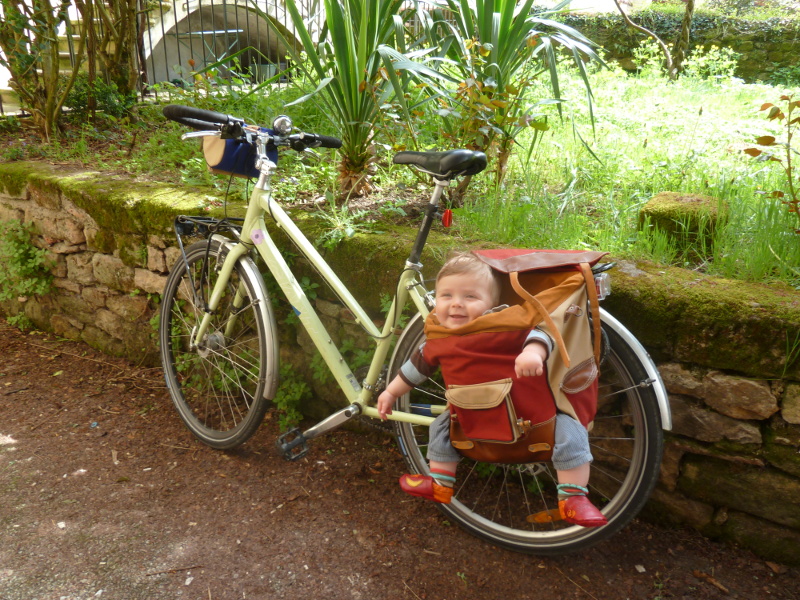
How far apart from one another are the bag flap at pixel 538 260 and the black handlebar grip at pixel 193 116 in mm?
1044

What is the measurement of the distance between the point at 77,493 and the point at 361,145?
1982 mm

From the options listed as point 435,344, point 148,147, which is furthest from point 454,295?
point 148,147

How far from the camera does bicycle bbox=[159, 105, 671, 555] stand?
6.03ft

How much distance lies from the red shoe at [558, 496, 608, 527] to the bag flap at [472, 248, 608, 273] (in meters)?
0.64

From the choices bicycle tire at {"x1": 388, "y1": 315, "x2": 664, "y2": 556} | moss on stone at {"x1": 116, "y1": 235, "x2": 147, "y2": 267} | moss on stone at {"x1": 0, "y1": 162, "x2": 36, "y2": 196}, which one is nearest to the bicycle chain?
bicycle tire at {"x1": 388, "y1": 315, "x2": 664, "y2": 556}

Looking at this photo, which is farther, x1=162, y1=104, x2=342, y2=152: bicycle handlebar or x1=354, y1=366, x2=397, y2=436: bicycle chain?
x1=354, y1=366, x2=397, y2=436: bicycle chain

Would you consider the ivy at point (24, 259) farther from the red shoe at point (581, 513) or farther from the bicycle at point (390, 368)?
the red shoe at point (581, 513)

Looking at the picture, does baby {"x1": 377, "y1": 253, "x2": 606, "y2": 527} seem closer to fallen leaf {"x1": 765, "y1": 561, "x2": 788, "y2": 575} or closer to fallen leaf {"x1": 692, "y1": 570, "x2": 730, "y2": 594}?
fallen leaf {"x1": 692, "y1": 570, "x2": 730, "y2": 594}

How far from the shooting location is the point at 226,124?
2.20 metres

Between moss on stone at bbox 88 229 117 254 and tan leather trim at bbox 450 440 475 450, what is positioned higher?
moss on stone at bbox 88 229 117 254

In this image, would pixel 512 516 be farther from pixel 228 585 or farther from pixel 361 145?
pixel 361 145

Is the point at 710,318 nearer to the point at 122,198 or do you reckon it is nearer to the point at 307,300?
the point at 307,300

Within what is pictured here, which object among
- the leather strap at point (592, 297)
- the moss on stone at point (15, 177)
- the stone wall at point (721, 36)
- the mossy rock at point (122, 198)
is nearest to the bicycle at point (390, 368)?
the leather strap at point (592, 297)

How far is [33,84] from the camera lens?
4660mm
